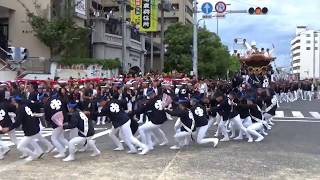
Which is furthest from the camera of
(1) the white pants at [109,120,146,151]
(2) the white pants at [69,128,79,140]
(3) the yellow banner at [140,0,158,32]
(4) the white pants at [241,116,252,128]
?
(3) the yellow banner at [140,0,158,32]

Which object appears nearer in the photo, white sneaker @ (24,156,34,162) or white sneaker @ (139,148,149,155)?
white sneaker @ (24,156,34,162)

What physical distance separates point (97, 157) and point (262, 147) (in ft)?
16.3

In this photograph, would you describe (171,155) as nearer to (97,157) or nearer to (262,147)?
(97,157)

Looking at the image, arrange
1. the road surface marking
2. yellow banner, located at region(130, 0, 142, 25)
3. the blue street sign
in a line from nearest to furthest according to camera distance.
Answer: the road surface marking < the blue street sign < yellow banner, located at region(130, 0, 142, 25)

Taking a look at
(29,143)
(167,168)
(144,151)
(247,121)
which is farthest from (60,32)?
(167,168)

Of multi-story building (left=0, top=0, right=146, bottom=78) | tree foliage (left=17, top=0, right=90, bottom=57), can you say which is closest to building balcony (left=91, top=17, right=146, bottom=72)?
multi-story building (left=0, top=0, right=146, bottom=78)

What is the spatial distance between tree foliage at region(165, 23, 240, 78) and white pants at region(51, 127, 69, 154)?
44.8 m

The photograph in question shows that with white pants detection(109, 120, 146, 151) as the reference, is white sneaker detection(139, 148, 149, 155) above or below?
below

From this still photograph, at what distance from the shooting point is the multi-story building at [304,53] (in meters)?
126

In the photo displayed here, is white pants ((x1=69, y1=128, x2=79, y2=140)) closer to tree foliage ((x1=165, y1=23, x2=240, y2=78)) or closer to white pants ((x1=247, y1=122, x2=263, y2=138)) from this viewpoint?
white pants ((x1=247, y1=122, x2=263, y2=138))

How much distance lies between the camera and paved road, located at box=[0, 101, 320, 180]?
11.4 m

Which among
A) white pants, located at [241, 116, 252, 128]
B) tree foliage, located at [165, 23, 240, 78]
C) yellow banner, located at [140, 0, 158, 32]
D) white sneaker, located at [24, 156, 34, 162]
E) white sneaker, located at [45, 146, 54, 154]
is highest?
yellow banner, located at [140, 0, 158, 32]

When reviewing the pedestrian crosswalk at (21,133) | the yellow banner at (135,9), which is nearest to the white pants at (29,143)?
the pedestrian crosswalk at (21,133)

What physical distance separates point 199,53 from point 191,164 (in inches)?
1923
